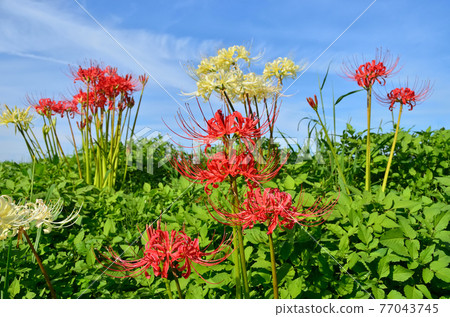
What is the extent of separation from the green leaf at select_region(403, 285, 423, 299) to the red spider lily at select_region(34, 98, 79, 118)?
4022 millimetres

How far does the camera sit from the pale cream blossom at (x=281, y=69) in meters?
3.79

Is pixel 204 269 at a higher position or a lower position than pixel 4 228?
lower

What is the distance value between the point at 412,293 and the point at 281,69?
7.90ft

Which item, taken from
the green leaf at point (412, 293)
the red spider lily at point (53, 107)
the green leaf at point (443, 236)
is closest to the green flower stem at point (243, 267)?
the green leaf at point (412, 293)

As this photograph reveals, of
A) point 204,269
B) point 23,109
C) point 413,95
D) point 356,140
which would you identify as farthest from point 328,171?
point 23,109

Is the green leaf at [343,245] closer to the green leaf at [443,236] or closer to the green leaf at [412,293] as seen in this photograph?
the green leaf at [412,293]

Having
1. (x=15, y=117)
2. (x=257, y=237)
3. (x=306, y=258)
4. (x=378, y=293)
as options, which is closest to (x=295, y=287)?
(x=306, y=258)

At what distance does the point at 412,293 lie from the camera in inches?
80.5

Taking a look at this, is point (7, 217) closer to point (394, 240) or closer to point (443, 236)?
point (394, 240)

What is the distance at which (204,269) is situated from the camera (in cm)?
204

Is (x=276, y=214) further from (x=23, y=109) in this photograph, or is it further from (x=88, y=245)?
(x=23, y=109)

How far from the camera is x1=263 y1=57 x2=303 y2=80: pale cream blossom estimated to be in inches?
149

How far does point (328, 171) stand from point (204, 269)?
7.30 feet

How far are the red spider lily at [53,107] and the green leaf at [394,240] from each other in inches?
151
